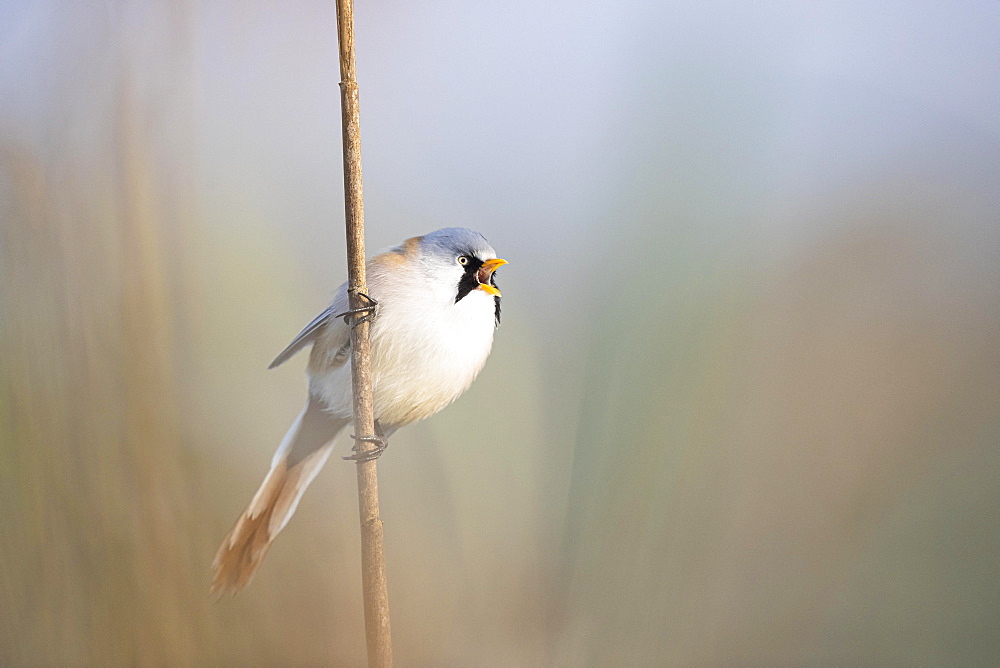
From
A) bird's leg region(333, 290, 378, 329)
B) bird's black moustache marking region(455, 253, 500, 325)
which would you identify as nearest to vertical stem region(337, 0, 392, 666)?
bird's leg region(333, 290, 378, 329)

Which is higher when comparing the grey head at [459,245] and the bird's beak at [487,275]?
the grey head at [459,245]

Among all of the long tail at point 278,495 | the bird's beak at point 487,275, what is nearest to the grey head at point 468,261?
the bird's beak at point 487,275

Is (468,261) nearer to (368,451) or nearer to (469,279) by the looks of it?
(469,279)

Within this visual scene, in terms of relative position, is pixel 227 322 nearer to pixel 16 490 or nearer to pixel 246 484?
pixel 246 484

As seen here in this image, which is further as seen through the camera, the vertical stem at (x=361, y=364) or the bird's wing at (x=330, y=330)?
the bird's wing at (x=330, y=330)

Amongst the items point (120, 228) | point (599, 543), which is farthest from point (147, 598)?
point (599, 543)

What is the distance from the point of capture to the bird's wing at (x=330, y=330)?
732 millimetres

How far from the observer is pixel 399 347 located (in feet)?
2.31

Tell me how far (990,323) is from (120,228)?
1.20m

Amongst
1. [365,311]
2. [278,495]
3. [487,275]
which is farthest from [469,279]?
[278,495]

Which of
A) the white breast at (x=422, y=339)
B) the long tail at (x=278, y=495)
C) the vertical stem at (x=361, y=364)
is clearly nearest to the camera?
the vertical stem at (x=361, y=364)

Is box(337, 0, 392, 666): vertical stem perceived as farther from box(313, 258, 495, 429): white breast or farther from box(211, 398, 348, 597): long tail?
box(211, 398, 348, 597): long tail

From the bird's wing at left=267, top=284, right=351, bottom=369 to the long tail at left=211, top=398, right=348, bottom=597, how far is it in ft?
0.25

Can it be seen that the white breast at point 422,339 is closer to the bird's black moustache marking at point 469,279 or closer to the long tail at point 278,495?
the bird's black moustache marking at point 469,279
